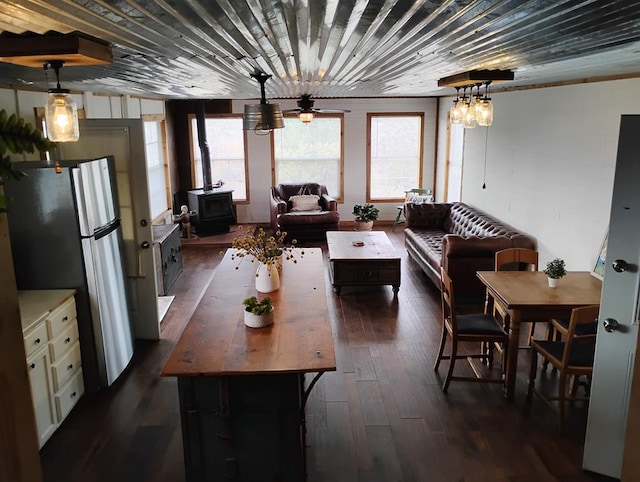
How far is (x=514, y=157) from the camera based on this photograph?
6430 mm

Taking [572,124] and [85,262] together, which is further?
[572,124]

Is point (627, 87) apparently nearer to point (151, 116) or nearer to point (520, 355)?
point (520, 355)

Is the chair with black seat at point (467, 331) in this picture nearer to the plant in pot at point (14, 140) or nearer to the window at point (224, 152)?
→ the plant in pot at point (14, 140)

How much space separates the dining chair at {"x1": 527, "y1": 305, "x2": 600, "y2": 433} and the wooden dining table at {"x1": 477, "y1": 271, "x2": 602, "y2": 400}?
15 centimetres

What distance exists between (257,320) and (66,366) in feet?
5.38

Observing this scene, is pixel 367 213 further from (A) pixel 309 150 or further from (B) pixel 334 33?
(B) pixel 334 33

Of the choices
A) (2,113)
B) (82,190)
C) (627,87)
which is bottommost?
(82,190)

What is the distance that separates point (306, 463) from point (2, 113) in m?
2.98

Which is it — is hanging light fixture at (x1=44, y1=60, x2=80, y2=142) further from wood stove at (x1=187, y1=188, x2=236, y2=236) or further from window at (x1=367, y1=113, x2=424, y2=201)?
window at (x1=367, y1=113, x2=424, y2=201)

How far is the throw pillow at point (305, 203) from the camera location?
927 cm

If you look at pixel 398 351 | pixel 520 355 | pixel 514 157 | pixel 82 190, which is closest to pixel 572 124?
pixel 514 157

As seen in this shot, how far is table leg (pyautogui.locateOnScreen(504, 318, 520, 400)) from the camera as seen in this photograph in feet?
13.0

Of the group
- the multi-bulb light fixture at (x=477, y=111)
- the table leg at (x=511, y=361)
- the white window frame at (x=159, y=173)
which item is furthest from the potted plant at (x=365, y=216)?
the table leg at (x=511, y=361)

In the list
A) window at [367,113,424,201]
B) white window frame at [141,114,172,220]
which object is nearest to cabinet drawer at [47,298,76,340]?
white window frame at [141,114,172,220]
